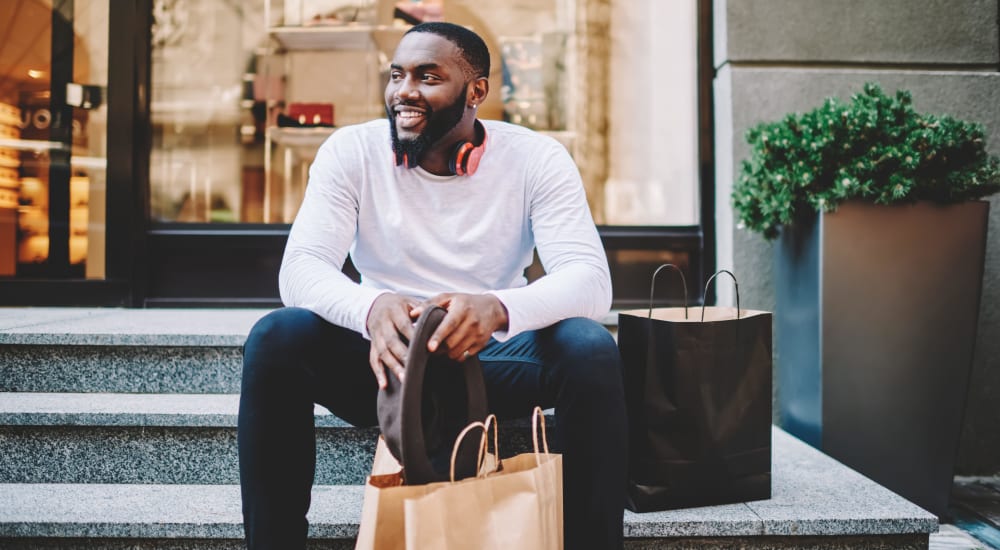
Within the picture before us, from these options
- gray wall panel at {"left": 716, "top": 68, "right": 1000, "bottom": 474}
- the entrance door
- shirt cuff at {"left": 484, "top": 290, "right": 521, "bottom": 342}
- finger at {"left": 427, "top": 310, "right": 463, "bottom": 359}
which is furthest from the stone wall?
the entrance door

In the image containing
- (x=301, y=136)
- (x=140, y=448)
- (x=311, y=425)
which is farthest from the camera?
(x=301, y=136)

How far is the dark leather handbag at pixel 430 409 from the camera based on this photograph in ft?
3.99

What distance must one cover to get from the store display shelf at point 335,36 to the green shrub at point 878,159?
250 centimetres

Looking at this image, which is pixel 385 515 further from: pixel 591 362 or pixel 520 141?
pixel 520 141

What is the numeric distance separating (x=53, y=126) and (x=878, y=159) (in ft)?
12.4

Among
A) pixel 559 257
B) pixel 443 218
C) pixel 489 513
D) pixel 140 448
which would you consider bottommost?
pixel 140 448

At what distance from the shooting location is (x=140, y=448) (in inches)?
82.4

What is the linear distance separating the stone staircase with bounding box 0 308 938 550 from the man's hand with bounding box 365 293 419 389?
615 mm

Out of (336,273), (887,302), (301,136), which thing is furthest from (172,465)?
(887,302)

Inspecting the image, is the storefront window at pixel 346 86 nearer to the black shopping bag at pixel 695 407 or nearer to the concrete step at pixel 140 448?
the concrete step at pixel 140 448

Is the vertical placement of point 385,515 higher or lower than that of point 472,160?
lower

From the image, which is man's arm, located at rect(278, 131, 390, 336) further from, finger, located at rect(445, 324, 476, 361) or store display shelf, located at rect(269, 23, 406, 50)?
store display shelf, located at rect(269, 23, 406, 50)

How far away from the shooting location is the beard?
74.4 inches

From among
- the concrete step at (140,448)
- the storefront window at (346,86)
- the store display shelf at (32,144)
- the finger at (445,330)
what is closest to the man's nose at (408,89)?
the finger at (445,330)
